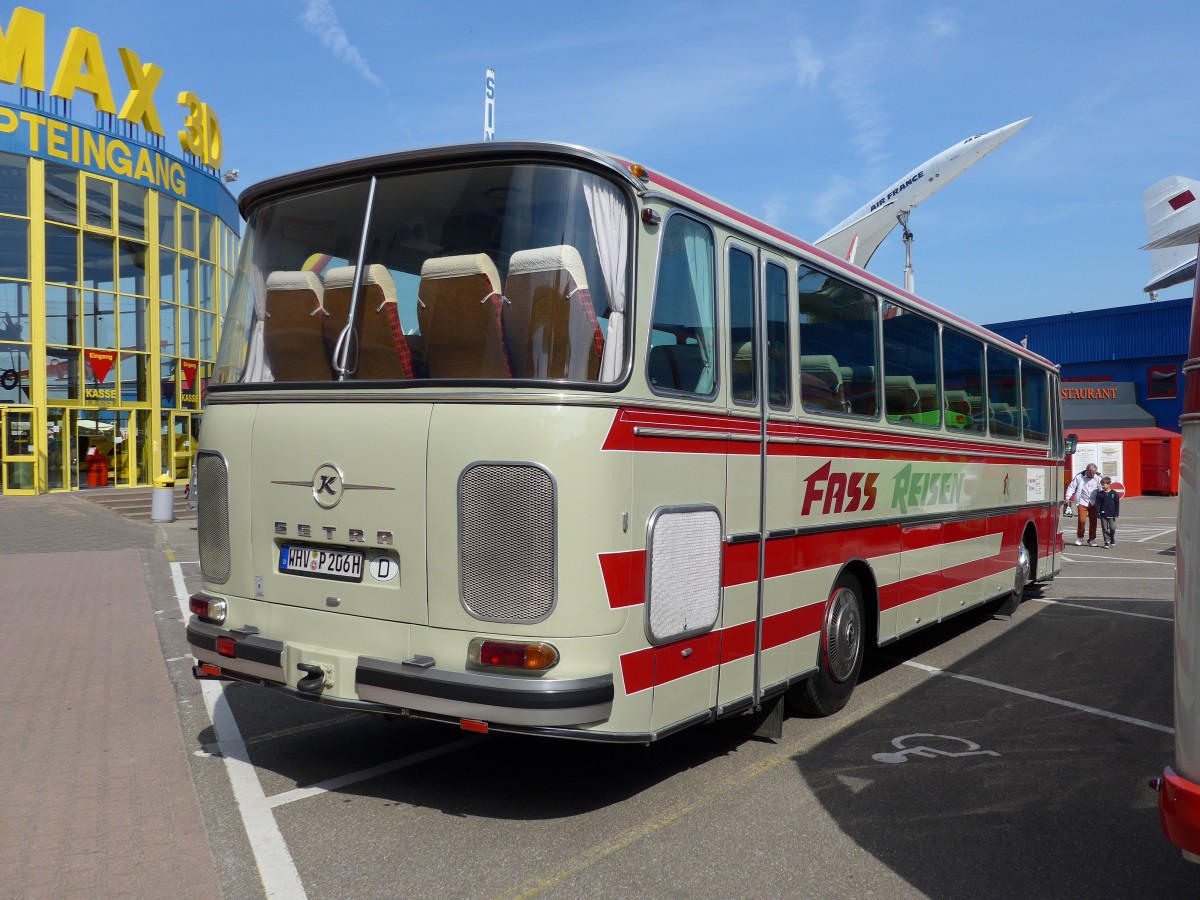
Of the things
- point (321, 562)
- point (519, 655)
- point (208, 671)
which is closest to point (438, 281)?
point (321, 562)

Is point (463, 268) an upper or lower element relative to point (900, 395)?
upper

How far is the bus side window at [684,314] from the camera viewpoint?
4703mm

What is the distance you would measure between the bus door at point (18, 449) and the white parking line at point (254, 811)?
893 inches

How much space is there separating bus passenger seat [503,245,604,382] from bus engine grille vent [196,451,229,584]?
6.09 ft

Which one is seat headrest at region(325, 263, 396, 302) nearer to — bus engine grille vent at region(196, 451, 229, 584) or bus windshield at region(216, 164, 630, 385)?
bus windshield at region(216, 164, 630, 385)

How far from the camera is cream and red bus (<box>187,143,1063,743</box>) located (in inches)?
171

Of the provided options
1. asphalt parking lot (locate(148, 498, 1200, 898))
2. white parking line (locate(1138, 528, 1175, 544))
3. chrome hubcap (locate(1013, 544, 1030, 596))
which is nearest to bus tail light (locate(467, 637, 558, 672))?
asphalt parking lot (locate(148, 498, 1200, 898))

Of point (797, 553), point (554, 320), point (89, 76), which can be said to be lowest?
point (797, 553)

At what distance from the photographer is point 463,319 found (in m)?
4.70

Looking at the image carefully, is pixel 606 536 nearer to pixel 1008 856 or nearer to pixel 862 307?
pixel 1008 856

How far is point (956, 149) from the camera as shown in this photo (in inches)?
2058

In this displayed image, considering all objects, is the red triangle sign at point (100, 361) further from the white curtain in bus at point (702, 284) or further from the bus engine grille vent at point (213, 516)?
the white curtain in bus at point (702, 284)

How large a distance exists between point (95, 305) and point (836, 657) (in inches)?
1074

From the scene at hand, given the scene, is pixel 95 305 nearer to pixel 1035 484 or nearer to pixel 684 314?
pixel 1035 484
